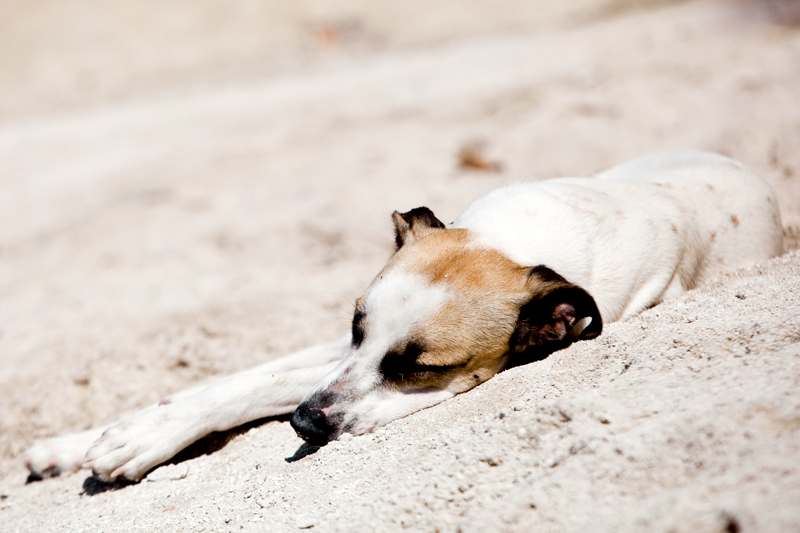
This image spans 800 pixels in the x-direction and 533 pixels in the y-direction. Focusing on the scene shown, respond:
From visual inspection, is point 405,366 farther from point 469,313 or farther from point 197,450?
point 197,450

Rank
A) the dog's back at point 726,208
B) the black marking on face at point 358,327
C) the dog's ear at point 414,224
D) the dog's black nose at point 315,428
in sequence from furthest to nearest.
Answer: the dog's back at point 726,208, the dog's ear at point 414,224, the black marking on face at point 358,327, the dog's black nose at point 315,428

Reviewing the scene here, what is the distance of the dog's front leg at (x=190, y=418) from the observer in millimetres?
3057

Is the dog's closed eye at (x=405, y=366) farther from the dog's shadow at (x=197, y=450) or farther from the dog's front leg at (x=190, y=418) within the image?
the dog's shadow at (x=197, y=450)

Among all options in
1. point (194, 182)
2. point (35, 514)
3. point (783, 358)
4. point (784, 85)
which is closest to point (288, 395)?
point (35, 514)

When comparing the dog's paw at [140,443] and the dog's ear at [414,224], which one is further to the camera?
the dog's ear at [414,224]

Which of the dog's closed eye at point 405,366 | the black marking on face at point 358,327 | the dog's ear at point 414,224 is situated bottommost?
the dog's closed eye at point 405,366

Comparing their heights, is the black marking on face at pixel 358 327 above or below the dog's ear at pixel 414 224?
below

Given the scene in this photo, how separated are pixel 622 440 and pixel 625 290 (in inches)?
51.3

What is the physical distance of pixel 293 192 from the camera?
6840mm

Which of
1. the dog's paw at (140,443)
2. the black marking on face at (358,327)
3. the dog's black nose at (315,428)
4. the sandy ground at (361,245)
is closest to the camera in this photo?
the sandy ground at (361,245)

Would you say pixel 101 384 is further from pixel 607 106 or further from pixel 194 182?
pixel 607 106

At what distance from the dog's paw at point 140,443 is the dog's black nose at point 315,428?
2.43ft

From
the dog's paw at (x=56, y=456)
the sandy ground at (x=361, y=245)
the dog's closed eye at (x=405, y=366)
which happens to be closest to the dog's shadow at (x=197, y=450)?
the sandy ground at (x=361, y=245)

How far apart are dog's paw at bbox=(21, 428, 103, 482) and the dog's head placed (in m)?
1.44
